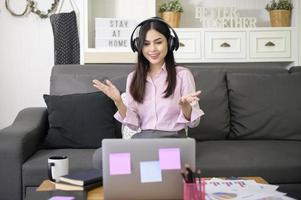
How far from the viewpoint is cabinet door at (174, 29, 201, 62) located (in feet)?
9.50

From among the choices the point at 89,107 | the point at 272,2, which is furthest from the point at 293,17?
the point at 89,107

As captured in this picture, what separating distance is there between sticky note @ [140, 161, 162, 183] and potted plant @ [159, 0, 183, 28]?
1866mm

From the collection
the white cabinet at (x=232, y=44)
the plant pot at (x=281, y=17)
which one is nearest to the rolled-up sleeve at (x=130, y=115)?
the white cabinet at (x=232, y=44)

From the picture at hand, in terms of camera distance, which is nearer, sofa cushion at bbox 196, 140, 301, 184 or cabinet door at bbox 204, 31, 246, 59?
sofa cushion at bbox 196, 140, 301, 184

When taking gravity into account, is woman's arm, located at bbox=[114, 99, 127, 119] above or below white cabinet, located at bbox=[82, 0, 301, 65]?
below

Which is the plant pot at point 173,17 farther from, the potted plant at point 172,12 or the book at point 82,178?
the book at point 82,178

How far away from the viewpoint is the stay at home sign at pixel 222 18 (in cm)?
299

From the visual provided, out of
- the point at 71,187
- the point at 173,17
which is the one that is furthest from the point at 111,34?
the point at 71,187

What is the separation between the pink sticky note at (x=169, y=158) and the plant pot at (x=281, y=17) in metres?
2.09

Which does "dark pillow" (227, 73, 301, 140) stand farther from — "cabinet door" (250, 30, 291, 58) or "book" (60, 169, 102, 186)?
"book" (60, 169, 102, 186)

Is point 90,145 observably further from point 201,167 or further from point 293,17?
point 293,17

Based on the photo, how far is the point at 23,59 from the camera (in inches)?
122

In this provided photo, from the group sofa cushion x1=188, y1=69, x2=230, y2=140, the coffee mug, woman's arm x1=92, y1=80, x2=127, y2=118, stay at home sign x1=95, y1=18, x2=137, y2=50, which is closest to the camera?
the coffee mug

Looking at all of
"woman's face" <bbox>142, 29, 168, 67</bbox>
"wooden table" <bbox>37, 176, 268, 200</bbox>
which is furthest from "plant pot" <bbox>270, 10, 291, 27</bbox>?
"wooden table" <bbox>37, 176, 268, 200</bbox>
